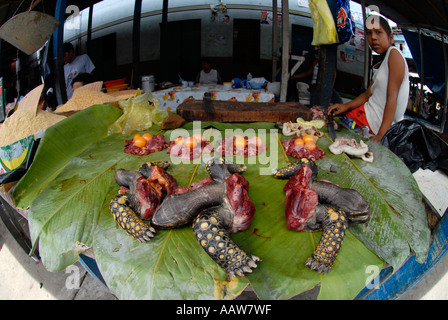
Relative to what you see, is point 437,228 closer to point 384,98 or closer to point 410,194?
point 410,194

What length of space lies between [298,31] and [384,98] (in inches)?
382

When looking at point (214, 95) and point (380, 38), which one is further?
point (214, 95)

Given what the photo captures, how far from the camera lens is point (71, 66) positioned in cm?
571

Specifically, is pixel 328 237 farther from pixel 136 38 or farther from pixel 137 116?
pixel 136 38

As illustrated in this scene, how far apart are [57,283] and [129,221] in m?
2.60

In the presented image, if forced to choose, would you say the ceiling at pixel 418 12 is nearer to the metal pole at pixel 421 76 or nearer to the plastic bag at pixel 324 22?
the metal pole at pixel 421 76

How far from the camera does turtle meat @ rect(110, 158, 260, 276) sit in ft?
4.58

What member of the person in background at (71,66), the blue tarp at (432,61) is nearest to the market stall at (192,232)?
the person in background at (71,66)

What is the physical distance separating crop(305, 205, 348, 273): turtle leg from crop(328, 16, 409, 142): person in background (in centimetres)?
173

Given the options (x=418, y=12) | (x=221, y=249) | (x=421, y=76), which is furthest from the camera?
(x=421, y=76)

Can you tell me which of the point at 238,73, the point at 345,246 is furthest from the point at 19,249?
the point at 238,73

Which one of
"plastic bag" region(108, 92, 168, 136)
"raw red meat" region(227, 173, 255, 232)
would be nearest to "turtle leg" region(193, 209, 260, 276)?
"raw red meat" region(227, 173, 255, 232)

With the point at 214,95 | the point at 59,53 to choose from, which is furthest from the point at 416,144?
the point at 59,53

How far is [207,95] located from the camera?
11.0ft
